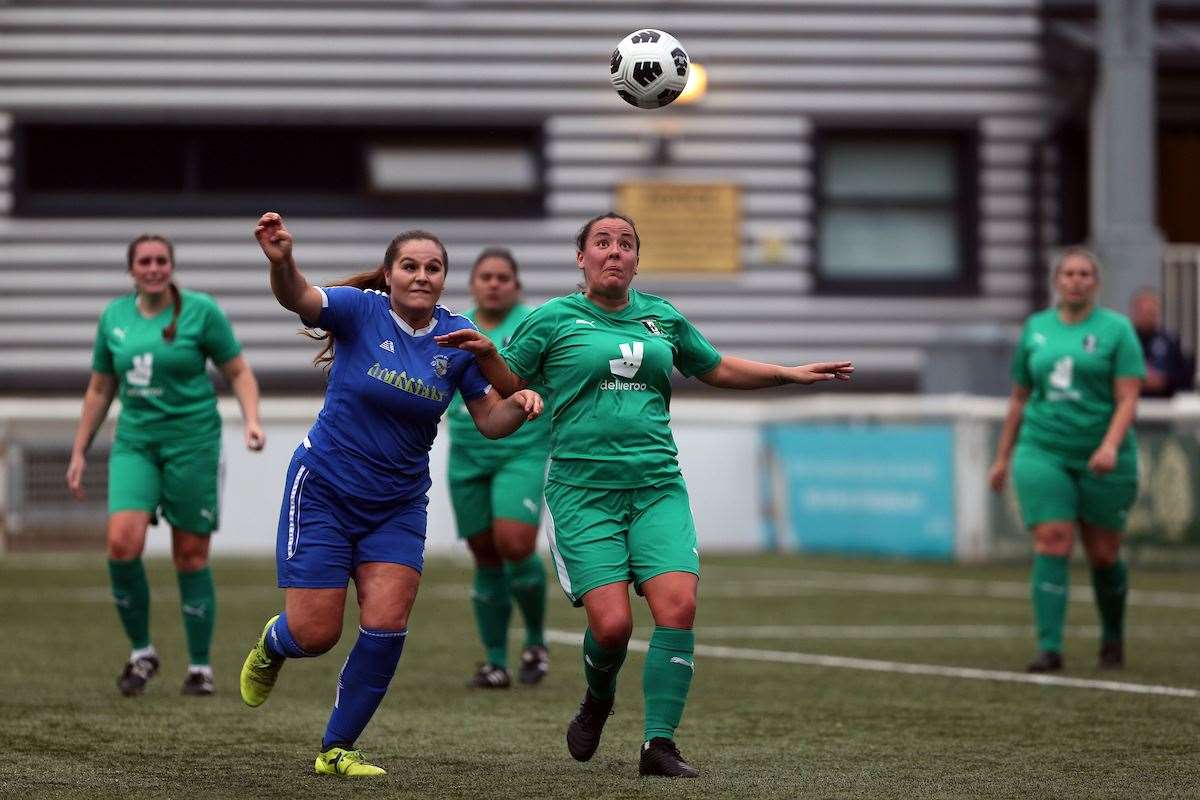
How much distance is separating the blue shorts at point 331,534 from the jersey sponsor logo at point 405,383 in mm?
400

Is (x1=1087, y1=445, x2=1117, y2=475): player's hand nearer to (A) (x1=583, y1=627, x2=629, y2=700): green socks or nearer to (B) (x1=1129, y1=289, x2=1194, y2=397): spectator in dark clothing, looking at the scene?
(A) (x1=583, y1=627, x2=629, y2=700): green socks

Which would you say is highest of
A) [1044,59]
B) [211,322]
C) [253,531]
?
[1044,59]

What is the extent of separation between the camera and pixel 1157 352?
2020 cm

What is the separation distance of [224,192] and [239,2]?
74.6 inches

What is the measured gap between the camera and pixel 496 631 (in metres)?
11.6

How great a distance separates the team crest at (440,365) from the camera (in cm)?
815

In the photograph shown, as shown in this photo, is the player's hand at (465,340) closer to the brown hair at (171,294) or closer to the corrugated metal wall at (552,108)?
the brown hair at (171,294)

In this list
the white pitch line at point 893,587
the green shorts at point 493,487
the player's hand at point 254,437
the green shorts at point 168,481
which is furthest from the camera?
the white pitch line at point 893,587

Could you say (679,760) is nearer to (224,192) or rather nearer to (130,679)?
(130,679)

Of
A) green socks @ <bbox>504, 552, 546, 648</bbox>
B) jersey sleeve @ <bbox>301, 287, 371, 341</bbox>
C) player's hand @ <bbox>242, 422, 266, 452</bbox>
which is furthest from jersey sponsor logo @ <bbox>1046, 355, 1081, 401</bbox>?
jersey sleeve @ <bbox>301, 287, 371, 341</bbox>

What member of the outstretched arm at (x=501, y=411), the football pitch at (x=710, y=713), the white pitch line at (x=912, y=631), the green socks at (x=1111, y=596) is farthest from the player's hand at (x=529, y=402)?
the white pitch line at (x=912, y=631)

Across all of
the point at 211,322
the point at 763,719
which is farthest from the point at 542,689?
the point at 211,322

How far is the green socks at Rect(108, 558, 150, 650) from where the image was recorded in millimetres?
11078

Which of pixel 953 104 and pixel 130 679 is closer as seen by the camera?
pixel 130 679
